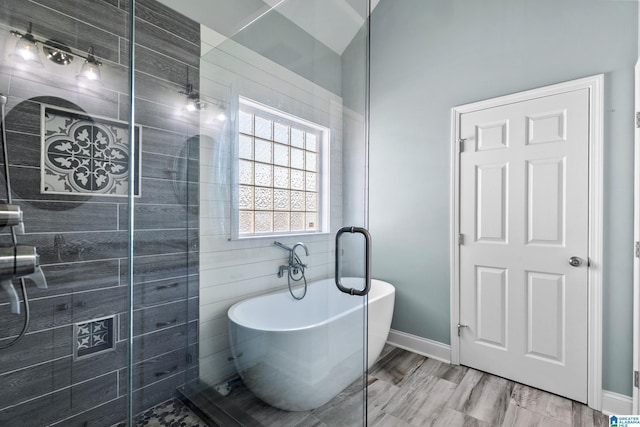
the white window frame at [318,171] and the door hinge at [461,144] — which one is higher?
the door hinge at [461,144]

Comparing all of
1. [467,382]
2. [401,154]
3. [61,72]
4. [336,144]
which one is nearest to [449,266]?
[467,382]

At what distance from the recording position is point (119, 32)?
4.64ft

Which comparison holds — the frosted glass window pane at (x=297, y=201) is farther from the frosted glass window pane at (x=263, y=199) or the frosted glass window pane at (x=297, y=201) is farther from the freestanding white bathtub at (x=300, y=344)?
the freestanding white bathtub at (x=300, y=344)

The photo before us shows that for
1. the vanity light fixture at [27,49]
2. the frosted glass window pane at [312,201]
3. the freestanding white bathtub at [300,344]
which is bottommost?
the freestanding white bathtub at [300,344]

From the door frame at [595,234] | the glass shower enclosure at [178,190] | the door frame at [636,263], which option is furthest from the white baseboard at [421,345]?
the glass shower enclosure at [178,190]

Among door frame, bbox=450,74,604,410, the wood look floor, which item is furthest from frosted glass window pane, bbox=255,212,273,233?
door frame, bbox=450,74,604,410

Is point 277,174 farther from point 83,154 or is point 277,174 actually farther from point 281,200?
point 83,154

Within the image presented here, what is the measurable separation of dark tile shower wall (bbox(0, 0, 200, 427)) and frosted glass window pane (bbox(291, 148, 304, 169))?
0.52 meters

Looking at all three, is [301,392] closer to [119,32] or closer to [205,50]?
[205,50]

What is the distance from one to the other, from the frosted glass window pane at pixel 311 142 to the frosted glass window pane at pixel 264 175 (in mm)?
214

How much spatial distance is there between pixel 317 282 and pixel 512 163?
171 cm

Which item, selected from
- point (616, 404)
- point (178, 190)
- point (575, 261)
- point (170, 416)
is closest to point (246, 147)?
point (178, 190)

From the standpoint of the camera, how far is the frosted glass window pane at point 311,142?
138 cm

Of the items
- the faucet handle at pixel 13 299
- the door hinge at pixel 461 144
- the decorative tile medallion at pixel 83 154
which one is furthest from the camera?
the door hinge at pixel 461 144
